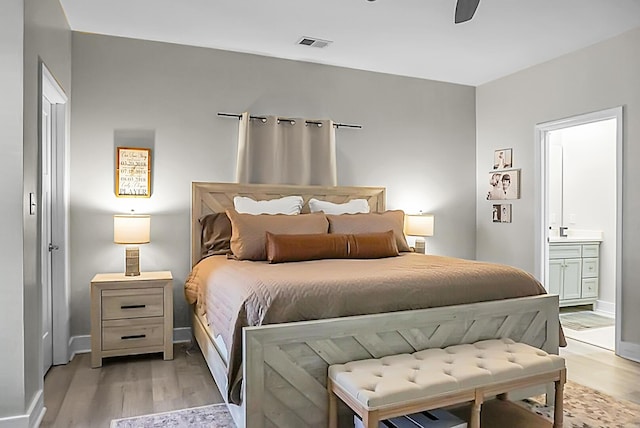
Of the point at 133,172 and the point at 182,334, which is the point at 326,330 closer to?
the point at 182,334

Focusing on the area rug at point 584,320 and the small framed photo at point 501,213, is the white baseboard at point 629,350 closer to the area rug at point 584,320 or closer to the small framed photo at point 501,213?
the area rug at point 584,320

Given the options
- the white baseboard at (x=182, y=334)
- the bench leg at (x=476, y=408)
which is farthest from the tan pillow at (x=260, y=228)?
the bench leg at (x=476, y=408)

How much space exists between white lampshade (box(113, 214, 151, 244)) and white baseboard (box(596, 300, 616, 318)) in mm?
5033

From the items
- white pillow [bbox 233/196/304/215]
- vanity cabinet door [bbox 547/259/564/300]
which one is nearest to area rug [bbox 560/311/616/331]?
vanity cabinet door [bbox 547/259/564/300]

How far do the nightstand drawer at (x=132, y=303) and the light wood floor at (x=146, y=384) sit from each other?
38 cm

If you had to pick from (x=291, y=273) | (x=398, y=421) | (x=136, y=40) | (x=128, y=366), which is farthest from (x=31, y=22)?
(x=398, y=421)

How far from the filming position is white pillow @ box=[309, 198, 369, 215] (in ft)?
14.1

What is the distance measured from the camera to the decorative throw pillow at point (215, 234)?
390cm

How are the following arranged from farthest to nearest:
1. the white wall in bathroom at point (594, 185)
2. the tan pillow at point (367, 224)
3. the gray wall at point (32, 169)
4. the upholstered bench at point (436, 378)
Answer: the white wall in bathroom at point (594, 185)
the tan pillow at point (367, 224)
the gray wall at point (32, 169)
the upholstered bench at point (436, 378)

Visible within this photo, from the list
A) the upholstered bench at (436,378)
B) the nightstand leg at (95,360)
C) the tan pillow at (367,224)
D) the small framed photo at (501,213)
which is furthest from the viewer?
the small framed photo at (501,213)

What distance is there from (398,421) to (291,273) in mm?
962

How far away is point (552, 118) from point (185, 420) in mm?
4086

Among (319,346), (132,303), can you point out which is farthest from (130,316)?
(319,346)

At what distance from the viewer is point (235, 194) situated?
13.9 feet
